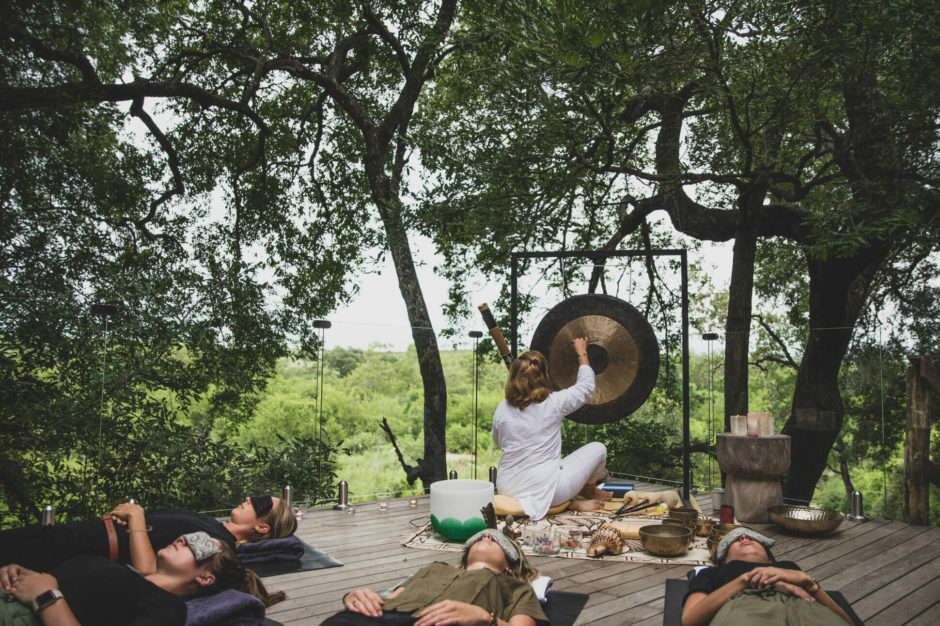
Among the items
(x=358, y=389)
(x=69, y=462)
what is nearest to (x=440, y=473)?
(x=358, y=389)

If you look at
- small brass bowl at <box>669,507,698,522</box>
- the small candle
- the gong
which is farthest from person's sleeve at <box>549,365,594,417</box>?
the small candle

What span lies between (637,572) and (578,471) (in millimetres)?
1089

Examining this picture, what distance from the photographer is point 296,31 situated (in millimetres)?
8164

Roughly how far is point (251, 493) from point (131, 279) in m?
2.43

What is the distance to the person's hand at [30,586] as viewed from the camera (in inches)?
73.2

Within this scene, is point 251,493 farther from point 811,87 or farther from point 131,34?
point 131,34

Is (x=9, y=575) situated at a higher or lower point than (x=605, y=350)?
lower

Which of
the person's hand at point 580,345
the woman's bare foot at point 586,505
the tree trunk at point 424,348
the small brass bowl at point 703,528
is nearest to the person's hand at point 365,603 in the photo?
the small brass bowl at point 703,528

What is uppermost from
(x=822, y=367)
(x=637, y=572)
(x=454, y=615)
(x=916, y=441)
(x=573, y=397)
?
(x=822, y=367)

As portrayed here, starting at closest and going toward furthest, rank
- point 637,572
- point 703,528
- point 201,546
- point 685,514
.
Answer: point 201,546, point 637,572, point 703,528, point 685,514

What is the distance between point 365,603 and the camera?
222cm

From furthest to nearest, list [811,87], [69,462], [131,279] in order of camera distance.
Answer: [131,279]
[811,87]
[69,462]

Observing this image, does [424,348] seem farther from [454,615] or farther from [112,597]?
[112,597]

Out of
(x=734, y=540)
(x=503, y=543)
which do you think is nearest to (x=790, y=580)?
(x=734, y=540)
